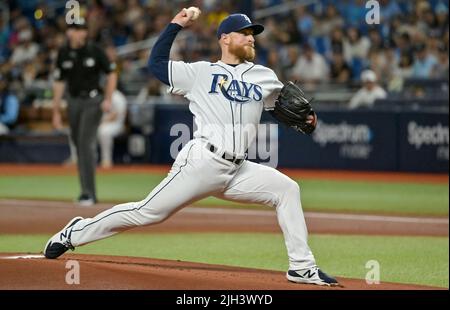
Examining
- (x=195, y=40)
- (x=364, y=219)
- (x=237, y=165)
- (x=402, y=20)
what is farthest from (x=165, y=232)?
(x=195, y=40)

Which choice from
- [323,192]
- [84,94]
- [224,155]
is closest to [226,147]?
[224,155]

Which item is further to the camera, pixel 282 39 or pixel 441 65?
pixel 282 39

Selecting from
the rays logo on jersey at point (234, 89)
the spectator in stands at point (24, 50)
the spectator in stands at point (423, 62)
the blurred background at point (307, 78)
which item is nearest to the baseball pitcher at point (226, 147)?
the rays logo on jersey at point (234, 89)

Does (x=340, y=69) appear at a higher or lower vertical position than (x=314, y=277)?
higher

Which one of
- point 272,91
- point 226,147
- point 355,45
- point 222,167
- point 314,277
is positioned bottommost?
point 314,277

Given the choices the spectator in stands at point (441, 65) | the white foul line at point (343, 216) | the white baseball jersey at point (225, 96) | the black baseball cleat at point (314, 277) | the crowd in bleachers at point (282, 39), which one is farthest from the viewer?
the crowd in bleachers at point (282, 39)

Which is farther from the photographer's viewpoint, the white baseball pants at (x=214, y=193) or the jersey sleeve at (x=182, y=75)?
the jersey sleeve at (x=182, y=75)

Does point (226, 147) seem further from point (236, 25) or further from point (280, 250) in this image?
point (280, 250)

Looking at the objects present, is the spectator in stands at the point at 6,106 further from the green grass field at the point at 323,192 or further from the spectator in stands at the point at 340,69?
the spectator in stands at the point at 340,69

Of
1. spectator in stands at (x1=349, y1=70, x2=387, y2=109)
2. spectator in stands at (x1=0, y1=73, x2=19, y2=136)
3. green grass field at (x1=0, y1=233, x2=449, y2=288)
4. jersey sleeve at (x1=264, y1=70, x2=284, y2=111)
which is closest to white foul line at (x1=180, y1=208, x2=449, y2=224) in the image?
green grass field at (x1=0, y1=233, x2=449, y2=288)
